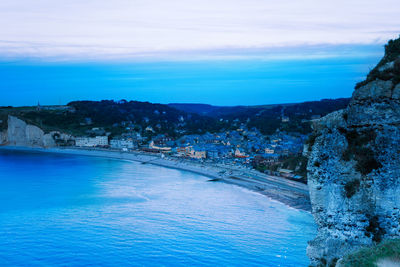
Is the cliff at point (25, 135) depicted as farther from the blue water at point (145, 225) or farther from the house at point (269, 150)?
the house at point (269, 150)

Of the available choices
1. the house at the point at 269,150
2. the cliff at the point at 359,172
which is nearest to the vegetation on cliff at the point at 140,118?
the house at the point at 269,150

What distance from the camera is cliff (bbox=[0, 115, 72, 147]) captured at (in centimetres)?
5641

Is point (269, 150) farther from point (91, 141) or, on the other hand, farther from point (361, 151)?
point (361, 151)

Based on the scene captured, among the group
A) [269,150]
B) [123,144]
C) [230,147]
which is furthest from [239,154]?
[123,144]

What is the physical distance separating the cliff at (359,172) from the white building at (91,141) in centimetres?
5304

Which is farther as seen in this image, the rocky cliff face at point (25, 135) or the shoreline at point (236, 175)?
the rocky cliff face at point (25, 135)

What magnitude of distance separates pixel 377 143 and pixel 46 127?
190 feet

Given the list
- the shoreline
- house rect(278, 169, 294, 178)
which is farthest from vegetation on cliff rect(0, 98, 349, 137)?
house rect(278, 169, 294, 178)

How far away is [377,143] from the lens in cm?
614

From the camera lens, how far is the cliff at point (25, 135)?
5641 centimetres

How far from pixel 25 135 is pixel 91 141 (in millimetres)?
10965

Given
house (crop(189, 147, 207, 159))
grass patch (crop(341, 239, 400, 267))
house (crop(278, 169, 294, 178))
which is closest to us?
grass patch (crop(341, 239, 400, 267))

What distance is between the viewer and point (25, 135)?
190 ft

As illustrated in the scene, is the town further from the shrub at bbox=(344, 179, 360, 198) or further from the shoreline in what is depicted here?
the shrub at bbox=(344, 179, 360, 198)
